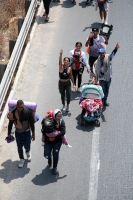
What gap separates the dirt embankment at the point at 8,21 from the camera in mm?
15992

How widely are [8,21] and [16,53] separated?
3.48 m

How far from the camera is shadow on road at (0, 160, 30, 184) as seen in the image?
37.0ft

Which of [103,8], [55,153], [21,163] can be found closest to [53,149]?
[55,153]

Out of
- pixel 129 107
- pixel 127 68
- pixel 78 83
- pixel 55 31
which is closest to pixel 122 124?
pixel 129 107

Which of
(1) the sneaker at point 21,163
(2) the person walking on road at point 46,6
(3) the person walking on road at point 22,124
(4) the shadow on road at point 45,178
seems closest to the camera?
(3) the person walking on road at point 22,124

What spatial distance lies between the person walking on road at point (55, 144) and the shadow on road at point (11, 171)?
2.11ft

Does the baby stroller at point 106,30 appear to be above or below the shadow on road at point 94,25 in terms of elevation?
above

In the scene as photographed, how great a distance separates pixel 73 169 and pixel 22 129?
147cm

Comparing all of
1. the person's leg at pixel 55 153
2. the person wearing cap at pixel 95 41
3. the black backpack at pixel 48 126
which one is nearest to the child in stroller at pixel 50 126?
the black backpack at pixel 48 126

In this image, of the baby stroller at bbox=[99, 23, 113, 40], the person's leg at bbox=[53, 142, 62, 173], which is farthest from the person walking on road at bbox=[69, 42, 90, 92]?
the person's leg at bbox=[53, 142, 62, 173]

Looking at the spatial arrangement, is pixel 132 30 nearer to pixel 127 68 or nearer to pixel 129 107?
pixel 127 68

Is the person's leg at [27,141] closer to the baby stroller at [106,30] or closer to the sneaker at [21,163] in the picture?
the sneaker at [21,163]

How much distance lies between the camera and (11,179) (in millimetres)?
11234

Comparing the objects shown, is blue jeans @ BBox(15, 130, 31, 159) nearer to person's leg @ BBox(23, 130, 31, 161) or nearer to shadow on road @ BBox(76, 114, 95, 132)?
person's leg @ BBox(23, 130, 31, 161)
